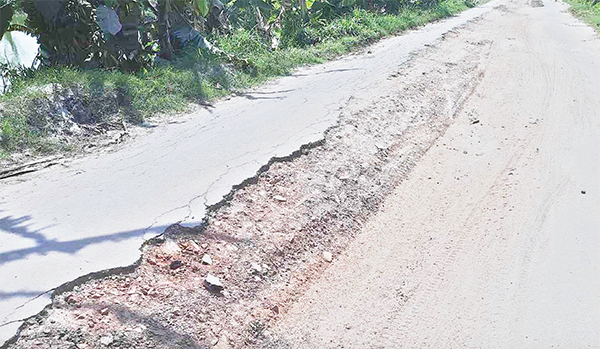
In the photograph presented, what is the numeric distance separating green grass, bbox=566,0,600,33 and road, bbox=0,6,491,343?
58.0 ft

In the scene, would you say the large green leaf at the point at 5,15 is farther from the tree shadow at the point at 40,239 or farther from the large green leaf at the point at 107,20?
the tree shadow at the point at 40,239

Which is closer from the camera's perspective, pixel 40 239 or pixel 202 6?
pixel 40 239

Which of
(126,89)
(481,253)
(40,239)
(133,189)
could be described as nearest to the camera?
(40,239)

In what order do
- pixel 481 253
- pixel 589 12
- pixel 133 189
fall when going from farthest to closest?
pixel 589 12, pixel 133 189, pixel 481 253

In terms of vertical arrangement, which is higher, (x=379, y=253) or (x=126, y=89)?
(x=126, y=89)

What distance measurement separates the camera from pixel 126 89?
29.6ft

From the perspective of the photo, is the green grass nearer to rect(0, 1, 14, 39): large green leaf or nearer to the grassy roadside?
the grassy roadside

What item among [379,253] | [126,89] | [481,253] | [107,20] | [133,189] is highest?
[107,20]

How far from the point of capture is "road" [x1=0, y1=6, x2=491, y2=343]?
4.48 m

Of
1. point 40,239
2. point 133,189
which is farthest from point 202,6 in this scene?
point 40,239

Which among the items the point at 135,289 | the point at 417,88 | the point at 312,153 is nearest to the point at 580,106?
the point at 417,88

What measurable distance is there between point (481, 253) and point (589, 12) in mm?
27712

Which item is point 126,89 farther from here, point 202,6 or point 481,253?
point 481,253

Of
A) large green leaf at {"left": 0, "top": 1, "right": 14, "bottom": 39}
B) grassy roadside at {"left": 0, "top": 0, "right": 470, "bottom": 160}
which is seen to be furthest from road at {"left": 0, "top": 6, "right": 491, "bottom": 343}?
large green leaf at {"left": 0, "top": 1, "right": 14, "bottom": 39}
